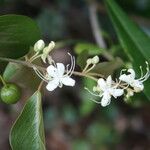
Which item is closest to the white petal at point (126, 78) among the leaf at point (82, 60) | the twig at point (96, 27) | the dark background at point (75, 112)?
the leaf at point (82, 60)

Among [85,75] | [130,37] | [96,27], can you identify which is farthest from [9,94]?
[96,27]

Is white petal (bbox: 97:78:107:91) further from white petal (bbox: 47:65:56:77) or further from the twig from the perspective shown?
the twig

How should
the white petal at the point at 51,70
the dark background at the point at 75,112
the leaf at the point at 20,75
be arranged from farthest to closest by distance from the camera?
the dark background at the point at 75,112
the leaf at the point at 20,75
the white petal at the point at 51,70

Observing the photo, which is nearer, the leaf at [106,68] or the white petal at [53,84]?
the white petal at [53,84]

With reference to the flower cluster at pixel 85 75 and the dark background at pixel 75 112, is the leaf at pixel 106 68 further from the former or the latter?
the dark background at pixel 75 112

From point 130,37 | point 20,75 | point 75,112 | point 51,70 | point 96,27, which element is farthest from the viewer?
point 75,112

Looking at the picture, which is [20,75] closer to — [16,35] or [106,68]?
[16,35]

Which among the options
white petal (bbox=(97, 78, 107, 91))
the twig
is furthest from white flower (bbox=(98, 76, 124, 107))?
the twig
